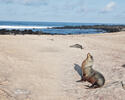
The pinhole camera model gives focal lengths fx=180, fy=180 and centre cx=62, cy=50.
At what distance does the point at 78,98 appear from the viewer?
498 centimetres

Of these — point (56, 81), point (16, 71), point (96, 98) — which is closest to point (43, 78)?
point (56, 81)

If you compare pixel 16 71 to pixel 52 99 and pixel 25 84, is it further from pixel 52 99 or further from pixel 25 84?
pixel 52 99

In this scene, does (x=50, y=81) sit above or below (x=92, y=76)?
below

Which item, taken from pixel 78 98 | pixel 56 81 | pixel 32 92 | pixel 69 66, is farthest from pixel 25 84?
pixel 69 66

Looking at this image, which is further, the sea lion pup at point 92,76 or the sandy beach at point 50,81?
the sea lion pup at point 92,76

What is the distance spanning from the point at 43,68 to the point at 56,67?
0.64 metres

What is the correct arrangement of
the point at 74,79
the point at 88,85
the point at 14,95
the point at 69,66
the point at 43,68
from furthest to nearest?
the point at 69,66 → the point at 43,68 → the point at 74,79 → the point at 88,85 → the point at 14,95

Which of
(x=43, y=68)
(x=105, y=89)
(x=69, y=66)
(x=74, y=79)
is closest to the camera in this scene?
(x=105, y=89)

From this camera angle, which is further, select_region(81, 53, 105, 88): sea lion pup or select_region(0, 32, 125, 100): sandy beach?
select_region(81, 53, 105, 88): sea lion pup

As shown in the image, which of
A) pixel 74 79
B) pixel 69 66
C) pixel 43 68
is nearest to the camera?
pixel 74 79

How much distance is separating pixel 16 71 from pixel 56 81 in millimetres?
1571

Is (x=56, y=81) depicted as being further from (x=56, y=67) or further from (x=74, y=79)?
(x=56, y=67)

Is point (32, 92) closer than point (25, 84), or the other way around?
point (32, 92)

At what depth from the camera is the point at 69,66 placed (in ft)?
26.1
